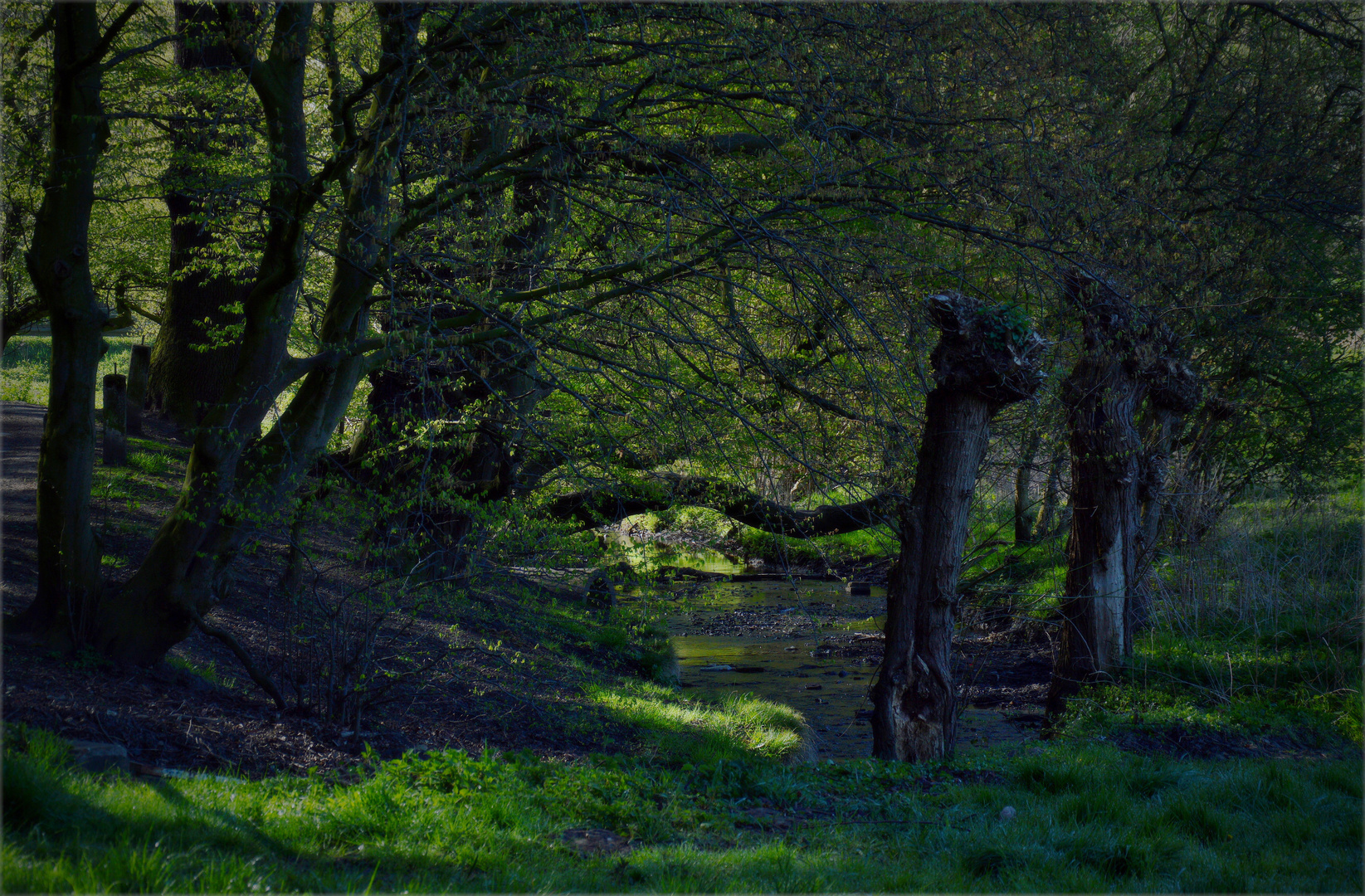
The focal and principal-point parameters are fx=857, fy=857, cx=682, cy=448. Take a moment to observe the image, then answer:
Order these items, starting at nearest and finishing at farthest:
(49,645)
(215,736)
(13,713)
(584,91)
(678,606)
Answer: (13,713), (215,736), (49,645), (584,91), (678,606)

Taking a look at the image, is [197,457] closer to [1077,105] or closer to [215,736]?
[215,736]

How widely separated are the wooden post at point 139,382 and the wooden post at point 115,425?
2.68 meters

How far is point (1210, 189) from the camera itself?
30.6 feet

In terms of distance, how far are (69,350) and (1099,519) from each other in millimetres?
9117

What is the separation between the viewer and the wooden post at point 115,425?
10.9 m

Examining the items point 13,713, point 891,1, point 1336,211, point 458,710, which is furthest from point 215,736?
point 1336,211

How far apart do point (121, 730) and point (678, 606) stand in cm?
392

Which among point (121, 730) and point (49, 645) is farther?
point (49, 645)

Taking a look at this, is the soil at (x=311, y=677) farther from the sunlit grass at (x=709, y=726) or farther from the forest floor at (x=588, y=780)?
the sunlit grass at (x=709, y=726)

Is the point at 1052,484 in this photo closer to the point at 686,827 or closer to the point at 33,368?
the point at 686,827

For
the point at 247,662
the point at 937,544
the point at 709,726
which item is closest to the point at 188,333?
the point at 247,662

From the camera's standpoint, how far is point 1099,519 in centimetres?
877

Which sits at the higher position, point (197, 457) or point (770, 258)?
point (770, 258)

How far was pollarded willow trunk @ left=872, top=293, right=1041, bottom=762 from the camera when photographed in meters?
6.81
